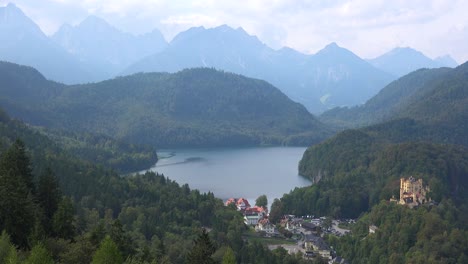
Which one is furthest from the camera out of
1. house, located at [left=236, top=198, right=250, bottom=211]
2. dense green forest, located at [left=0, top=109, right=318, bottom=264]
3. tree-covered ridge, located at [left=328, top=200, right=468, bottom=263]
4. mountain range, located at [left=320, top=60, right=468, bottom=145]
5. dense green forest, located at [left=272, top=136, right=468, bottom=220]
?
mountain range, located at [left=320, top=60, right=468, bottom=145]

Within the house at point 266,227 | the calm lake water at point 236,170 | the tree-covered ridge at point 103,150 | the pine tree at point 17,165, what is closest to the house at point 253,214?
the house at point 266,227

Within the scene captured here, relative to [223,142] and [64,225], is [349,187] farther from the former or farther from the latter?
[223,142]

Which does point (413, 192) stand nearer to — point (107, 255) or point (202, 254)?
point (202, 254)

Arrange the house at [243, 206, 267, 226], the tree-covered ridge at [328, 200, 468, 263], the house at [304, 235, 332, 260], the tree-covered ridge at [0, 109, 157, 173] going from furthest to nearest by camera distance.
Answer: the tree-covered ridge at [0, 109, 157, 173] < the house at [243, 206, 267, 226] < the house at [304, 235, 332, 260] < the tree-covered ridge at [328, 200, 468, 263]

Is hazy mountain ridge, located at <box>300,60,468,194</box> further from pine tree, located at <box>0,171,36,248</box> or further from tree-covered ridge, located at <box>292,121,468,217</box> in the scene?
pine tree, located at <box>0,171,36,248</box>

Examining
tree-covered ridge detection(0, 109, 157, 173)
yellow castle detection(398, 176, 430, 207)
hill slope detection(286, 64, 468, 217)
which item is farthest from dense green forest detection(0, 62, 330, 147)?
yellow castle detection(398, 176, 430, 207)

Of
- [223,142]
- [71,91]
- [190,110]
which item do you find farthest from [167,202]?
[190,110]
